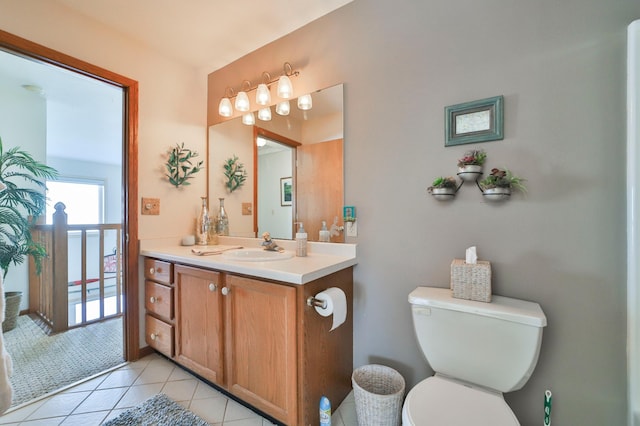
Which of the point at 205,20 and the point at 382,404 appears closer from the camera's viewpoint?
the point at 382,404

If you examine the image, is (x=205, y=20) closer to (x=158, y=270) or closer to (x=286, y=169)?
(x=286, y=169)

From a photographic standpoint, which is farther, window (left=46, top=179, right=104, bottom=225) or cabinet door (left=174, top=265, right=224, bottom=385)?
window (left=46, top=179, right=104, bottom=225)

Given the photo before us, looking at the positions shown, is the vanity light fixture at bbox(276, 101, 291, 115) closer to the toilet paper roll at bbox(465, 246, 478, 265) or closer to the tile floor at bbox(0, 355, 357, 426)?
the toilet paper roll at bbox(465, 246, 478, 265)

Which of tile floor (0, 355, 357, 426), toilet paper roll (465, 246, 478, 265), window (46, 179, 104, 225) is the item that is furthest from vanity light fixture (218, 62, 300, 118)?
window (46, 179, 104, 225)

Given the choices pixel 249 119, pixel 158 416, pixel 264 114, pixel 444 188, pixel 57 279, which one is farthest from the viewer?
pixel 57 279

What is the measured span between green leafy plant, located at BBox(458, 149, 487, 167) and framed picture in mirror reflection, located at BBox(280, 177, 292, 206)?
3.60ft

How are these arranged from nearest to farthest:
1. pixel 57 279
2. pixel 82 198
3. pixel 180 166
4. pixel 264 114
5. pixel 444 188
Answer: pixel 444 188, pixel 264 114, pixel 180 166, pixel 57 279, pixel 82 198

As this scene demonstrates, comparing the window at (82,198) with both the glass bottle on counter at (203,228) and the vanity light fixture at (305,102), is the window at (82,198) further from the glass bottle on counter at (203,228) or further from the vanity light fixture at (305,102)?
the vanity light fixture at (305,102)

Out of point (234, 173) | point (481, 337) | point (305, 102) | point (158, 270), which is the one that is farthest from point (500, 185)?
point (158, 270)

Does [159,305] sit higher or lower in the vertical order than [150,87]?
lower

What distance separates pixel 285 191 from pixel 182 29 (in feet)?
4.52

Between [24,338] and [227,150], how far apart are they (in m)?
2.43

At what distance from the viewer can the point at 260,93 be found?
1891 millimetres

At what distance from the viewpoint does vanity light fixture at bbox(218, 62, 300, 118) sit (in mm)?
1781
